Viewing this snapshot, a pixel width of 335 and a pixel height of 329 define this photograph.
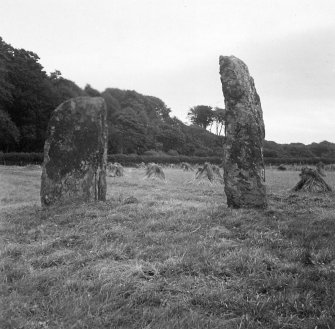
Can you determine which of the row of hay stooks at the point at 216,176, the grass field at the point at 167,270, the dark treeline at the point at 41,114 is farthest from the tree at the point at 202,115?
the grass field at the point at 167,270

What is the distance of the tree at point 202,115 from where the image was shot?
386 feet

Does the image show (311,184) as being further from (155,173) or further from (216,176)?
(155,173)

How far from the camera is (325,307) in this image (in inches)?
167

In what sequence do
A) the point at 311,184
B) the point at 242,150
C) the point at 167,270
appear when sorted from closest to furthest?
the point at 167,270, the point at 242,150, the point at 311,184

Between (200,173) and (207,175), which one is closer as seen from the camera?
(207,175)

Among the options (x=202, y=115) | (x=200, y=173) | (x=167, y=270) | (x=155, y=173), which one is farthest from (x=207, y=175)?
(x=202, y=115)

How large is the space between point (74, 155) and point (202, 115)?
109946 millimetres

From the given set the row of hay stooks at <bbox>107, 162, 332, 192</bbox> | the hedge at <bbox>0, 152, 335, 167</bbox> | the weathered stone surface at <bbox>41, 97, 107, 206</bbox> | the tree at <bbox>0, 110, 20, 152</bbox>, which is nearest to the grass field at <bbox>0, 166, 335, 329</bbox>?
the weathered stone surface at <bbox>41, 97, 107, 206</bbox>

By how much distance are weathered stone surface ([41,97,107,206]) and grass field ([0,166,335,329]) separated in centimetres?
169

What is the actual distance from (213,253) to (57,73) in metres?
68.2

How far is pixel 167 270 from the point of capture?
5355mm

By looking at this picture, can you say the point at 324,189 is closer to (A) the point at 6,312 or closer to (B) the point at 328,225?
(B) the point at 328,225

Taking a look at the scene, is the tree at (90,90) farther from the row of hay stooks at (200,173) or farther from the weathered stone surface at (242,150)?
the weathered stone surface at (242,150)

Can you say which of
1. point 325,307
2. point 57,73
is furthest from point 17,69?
point 325,307
